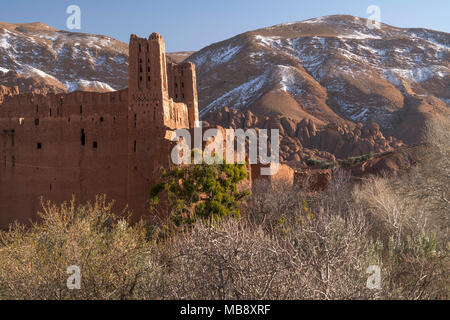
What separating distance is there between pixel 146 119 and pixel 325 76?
296ft

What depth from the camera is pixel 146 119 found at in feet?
88.4

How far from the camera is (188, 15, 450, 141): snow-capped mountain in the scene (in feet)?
311

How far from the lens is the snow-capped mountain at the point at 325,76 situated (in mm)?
94688

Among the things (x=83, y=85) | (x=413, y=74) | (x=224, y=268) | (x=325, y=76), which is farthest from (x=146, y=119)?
(x=413, y=74)

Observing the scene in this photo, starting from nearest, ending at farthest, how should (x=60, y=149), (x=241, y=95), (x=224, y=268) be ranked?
(x=224, y=268)
(x=60, y=149)
(x=241, y=95)

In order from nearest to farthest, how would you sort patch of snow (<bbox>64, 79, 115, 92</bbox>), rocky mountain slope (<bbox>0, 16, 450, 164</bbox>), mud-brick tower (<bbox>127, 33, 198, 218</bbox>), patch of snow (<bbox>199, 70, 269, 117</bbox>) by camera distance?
mud-brick tower (<bbox>127, 33, 198, 218</bbox>) → rocky mountain slope (<bbox>0, 16, 450, 164</bbox>) → patch of snow (<bbox>199, 70, 269, 117</bbox>) → patch of snow (<bbox>64, 79, 115, 92</bbox>)

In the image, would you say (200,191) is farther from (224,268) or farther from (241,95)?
(241,95)

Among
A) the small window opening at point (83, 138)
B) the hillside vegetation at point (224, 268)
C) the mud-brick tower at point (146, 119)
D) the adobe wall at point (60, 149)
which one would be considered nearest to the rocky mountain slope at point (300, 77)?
the mud-brick tower at point (146, 119)

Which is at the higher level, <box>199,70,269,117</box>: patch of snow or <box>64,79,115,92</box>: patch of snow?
<box>64,79,115,92</box>: patch of snow

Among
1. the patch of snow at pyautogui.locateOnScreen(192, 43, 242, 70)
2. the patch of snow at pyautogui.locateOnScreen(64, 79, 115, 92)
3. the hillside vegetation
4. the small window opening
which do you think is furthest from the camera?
the patch of snow at pyautogui.locateOnScreen(192, 43, 242, 70)

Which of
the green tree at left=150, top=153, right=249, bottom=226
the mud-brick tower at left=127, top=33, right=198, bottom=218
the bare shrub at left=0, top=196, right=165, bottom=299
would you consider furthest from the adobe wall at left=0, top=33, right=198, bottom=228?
the bare shrub at left=0, top=196, right=165, bottom=299

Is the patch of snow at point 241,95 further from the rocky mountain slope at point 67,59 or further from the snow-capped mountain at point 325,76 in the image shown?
the rocky mountain slope at point 67,59

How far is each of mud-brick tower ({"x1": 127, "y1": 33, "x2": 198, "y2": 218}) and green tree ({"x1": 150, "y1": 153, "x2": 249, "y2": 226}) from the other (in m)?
2.46

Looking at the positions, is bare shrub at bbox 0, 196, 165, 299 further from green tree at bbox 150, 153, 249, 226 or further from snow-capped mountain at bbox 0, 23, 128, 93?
snow-capped mountain at bbox 0, 23, 128, 93
